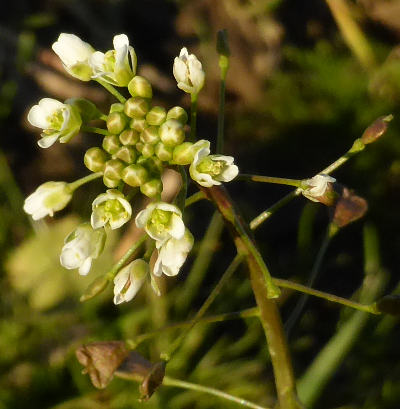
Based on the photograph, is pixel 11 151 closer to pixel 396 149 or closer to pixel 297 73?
pixel 297 73

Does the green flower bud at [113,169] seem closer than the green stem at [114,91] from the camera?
Yes

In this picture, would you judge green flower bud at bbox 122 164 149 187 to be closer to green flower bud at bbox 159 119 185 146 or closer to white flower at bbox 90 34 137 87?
green flower bud at bbox 159 119 185 146

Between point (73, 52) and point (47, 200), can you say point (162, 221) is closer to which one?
point (47, 200)

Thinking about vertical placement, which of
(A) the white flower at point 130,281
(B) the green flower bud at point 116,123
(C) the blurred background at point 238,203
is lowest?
(C) the blurred background at point 238,203

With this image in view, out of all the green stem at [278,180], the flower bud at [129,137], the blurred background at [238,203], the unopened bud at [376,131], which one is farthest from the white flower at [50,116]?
the blurred background at [238,203]

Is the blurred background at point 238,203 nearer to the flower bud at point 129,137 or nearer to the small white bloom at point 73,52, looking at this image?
the flower bud at point 129,137

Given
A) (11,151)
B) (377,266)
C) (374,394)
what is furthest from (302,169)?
(11,151)

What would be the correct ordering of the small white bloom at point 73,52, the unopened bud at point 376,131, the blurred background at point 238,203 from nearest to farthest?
the unopened bud at point 376,131
the small white bloom at point 73,52
the blurred background at point 238,203

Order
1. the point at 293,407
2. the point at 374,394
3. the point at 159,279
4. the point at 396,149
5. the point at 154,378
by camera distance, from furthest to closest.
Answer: the point at 396,149 → the point at 159,279 → the point at 374,394 → the point at 293,407 → the point at 154,378

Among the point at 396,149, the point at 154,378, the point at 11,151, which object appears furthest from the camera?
the point at 11,151
